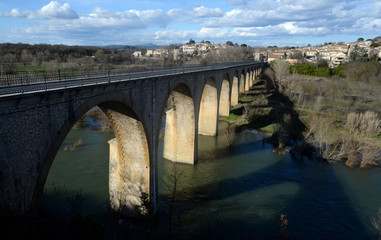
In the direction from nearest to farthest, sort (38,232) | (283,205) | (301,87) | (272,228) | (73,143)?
(38,232)
(272,228)
(283,205)
(73,143)
(301,87)

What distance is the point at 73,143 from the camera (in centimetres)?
2388

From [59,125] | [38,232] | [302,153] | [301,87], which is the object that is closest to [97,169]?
[59,125]

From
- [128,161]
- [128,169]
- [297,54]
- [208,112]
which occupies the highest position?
[297,54]

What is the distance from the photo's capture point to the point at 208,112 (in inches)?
1154

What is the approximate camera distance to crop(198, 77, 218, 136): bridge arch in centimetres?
2873

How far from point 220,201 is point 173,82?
801cm

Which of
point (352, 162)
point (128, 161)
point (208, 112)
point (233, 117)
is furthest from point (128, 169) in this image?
point (233, 117)

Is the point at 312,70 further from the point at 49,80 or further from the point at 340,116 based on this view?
the point at 49,80

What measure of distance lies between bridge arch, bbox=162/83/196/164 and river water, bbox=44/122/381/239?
0.91m

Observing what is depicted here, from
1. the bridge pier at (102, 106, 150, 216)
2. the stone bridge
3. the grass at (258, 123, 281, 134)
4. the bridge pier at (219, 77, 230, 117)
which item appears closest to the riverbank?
the grass at (258, 123, 281, 134)

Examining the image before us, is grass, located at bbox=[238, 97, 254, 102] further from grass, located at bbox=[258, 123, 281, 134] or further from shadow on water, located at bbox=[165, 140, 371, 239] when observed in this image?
shadow on water, located at bbox=[165, 140, 371, 239]

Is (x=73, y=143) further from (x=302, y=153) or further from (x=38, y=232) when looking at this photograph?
(x=302, y=153)

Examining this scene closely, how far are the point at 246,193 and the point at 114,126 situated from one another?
9.58 metres

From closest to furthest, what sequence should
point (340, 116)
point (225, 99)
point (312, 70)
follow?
point (340, 116) < point (225, 99) < point (312, 70)
